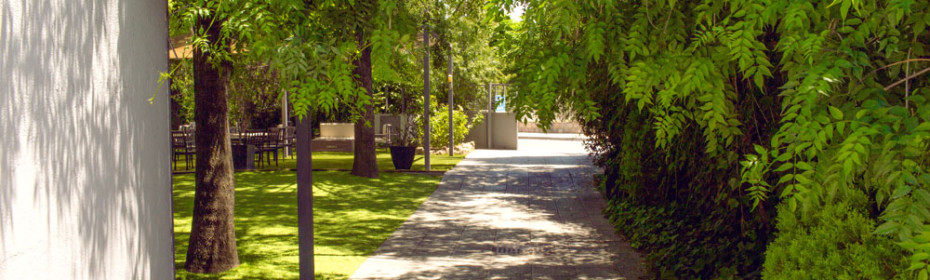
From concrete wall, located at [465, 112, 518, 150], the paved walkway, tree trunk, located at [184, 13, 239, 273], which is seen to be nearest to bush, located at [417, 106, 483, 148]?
concrete wall, located at [465, 112, 518, 150]

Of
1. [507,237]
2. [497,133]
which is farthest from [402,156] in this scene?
[497,133]

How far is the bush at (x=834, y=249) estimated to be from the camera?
9.20 ft

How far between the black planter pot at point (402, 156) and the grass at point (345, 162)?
0.74 m

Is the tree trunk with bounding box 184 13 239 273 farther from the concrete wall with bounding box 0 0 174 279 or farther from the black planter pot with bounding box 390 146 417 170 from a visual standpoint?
the black planter pot with bounding box 390 146 417 170

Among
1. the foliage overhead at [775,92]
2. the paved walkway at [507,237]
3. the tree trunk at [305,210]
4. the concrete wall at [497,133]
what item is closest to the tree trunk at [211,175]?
the paved walkway at [507,237]

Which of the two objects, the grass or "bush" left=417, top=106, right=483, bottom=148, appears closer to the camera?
the grass

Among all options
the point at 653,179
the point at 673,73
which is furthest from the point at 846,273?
the point at 653,179

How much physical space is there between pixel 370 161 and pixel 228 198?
8.19 metres

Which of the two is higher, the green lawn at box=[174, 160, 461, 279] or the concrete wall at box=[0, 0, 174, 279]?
the concrete wall at box=[0, 0, 174, 279]

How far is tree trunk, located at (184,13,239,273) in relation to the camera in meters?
6.48

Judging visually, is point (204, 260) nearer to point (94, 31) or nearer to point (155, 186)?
point (155, 186)

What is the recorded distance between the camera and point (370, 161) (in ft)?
48.8

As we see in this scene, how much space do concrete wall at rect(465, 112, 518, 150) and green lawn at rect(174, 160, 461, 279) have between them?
949 cm

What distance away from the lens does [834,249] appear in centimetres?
305
